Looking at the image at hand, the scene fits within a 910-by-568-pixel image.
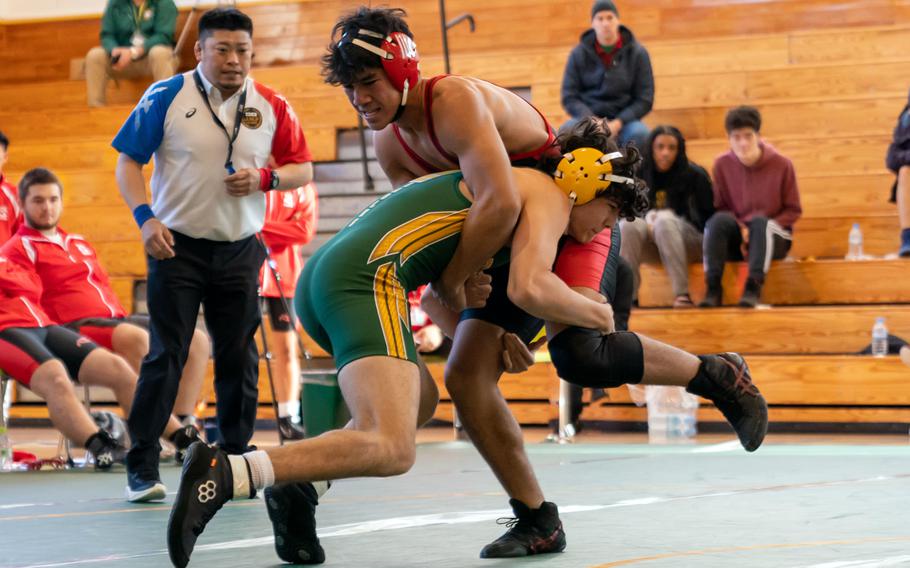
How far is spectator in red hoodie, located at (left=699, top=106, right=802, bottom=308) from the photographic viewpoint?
7.55 meters

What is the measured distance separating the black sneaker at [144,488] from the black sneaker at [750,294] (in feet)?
13.2

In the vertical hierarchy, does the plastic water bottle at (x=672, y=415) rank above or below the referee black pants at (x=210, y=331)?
below

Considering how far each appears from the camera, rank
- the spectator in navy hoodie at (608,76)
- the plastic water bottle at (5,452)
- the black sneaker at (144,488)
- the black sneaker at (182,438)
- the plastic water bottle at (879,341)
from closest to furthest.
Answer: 1. the black sneaker at (144,488)
2. the black sneaker at (182,438)
3. the plastic water bottle at (5,452)
4. the plastic water bottle at (879,341)
5. the spectator in navy hoodie at (608,76)

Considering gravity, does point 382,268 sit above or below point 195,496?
above

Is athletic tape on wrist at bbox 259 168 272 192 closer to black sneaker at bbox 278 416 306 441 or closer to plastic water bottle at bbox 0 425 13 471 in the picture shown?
plastic water bottle at bbox 0 425 13 471

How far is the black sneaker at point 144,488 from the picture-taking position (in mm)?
4367

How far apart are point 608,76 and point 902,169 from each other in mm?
1893

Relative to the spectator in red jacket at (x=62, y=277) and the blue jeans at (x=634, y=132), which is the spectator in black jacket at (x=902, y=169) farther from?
the spectator in red jacket at (x=62, y=277)

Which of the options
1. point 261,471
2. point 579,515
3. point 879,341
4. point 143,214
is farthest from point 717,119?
point 261,471

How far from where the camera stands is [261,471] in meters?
2.67

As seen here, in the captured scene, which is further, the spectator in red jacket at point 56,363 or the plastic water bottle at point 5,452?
the plastic water bottle at point 5,452

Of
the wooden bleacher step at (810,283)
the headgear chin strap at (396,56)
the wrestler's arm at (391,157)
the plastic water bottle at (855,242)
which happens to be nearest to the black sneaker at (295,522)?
the wrestler's arm at (391,157)

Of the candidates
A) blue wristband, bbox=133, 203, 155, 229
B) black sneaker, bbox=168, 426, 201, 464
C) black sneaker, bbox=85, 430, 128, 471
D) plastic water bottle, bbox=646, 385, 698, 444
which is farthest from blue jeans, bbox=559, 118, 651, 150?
blue wristband, bbox=133, 203, 155, 229

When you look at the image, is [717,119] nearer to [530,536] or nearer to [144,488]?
[144,488]
